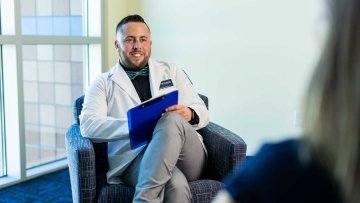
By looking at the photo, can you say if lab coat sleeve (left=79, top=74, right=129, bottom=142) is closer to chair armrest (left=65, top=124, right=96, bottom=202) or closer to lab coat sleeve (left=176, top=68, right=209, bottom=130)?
chair armrest (left=65, top=124, right=96, bottom=202)

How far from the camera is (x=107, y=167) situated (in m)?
2.27

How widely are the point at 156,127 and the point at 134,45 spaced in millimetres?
622

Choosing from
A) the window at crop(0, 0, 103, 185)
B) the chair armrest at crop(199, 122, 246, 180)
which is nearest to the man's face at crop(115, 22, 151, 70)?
the chair armrest at crop(199, 122, 246, 180)

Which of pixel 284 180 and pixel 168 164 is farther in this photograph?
pixel 168 164

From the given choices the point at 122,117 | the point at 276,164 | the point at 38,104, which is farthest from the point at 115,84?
the point at 276,164

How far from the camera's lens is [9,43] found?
9.38ft

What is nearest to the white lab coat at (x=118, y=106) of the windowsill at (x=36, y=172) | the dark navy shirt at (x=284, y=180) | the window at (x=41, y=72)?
the window at (x=41, y=72)

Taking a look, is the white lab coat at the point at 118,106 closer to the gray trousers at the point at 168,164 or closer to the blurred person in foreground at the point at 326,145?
the gray trousers at the point at 168,164

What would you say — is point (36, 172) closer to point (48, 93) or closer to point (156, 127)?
point (48, 93)

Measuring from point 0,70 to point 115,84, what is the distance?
117 centimetres

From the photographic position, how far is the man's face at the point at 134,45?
238 centimetres

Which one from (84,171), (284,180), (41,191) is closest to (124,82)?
(84,171)

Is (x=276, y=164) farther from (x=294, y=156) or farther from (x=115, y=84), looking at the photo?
(x=115, y=84)

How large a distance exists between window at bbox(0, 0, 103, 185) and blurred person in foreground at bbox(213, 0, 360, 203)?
2.65 metres
